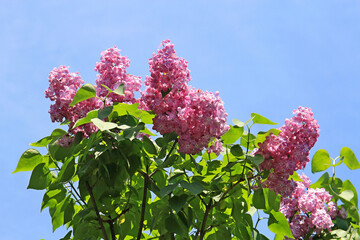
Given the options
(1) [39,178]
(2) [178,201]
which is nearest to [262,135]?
(2) [178,201]

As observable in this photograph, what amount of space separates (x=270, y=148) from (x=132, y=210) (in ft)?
3.42

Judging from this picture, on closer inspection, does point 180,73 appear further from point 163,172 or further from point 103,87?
point 163,172

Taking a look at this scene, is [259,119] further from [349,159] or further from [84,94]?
[84,94]

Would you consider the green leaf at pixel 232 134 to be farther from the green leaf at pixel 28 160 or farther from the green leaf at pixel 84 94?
the green leaf at pixel 28 160

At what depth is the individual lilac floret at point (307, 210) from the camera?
3.43 metres

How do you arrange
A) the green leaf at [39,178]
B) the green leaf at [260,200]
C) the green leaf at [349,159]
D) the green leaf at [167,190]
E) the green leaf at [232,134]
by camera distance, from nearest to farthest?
the green leaf at [167,190]
the green leaf at [232,134]
the green leaf at [260,200]
the green leaf at [39,178]
the green leaf at [349,159]

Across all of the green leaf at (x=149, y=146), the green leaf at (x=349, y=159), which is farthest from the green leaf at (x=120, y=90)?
the green leaf at (x=349, y=159)

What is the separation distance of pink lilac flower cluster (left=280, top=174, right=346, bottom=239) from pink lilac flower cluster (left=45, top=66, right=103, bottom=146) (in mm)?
1595

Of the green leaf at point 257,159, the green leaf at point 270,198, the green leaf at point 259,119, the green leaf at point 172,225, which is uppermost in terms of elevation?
the green leaf at point 259,119

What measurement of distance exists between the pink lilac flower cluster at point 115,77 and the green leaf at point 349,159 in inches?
51.0

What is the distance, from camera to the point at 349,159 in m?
2.94

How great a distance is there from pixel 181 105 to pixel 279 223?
101 cm

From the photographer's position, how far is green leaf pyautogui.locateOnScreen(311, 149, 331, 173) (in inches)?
116

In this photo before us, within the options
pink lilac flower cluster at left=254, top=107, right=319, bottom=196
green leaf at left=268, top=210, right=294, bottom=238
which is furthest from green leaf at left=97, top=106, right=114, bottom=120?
green leaf at left=268, top=210, right=294, bottom=238
